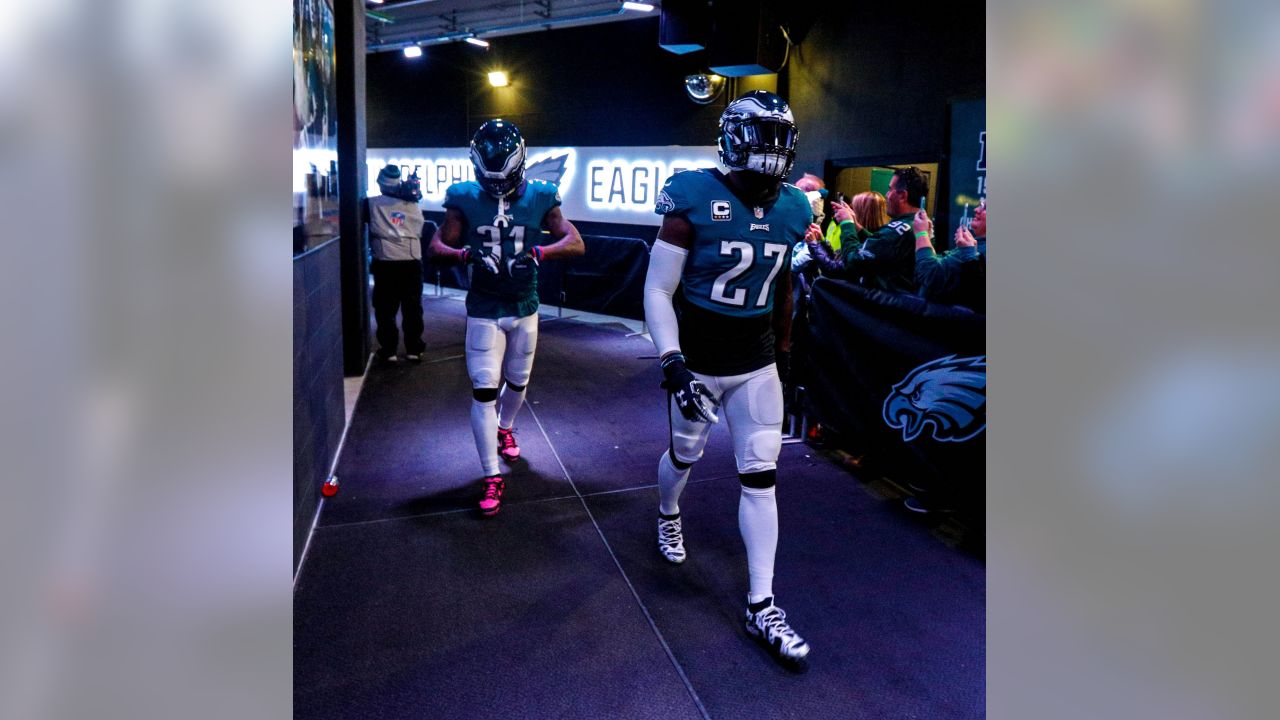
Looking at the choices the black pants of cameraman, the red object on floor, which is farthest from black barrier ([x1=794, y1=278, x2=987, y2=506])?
the black pants of cameraman

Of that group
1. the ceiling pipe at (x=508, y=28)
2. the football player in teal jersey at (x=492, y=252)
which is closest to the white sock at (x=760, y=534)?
the football player in teal jersey at (x=492, y=252)

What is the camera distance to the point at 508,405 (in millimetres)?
5180

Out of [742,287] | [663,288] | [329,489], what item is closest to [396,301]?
[329,489]

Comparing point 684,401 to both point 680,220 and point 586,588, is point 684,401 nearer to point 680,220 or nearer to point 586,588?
point 680,220

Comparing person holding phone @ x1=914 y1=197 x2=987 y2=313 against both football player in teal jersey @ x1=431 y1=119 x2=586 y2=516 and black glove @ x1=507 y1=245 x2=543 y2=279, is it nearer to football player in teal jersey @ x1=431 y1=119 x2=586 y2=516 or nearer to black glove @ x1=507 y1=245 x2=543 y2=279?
football player in teal jersey @ x1=431 y1=119 x2=586 y2=516

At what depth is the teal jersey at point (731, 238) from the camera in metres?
3.17

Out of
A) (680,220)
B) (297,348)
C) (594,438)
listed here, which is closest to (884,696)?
(680,220)

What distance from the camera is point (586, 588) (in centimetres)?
350

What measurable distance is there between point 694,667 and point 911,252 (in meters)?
2.99

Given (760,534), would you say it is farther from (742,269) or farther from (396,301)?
(396,301)

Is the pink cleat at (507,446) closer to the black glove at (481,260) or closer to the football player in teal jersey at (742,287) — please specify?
the black glove at (481,260)

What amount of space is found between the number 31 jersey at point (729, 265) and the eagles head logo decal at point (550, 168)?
9.21 meters

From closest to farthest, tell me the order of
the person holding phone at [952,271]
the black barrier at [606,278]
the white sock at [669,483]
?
the white sock at [669,483] < the person holding phone at [952,271] < the black barrier at [606,278]
